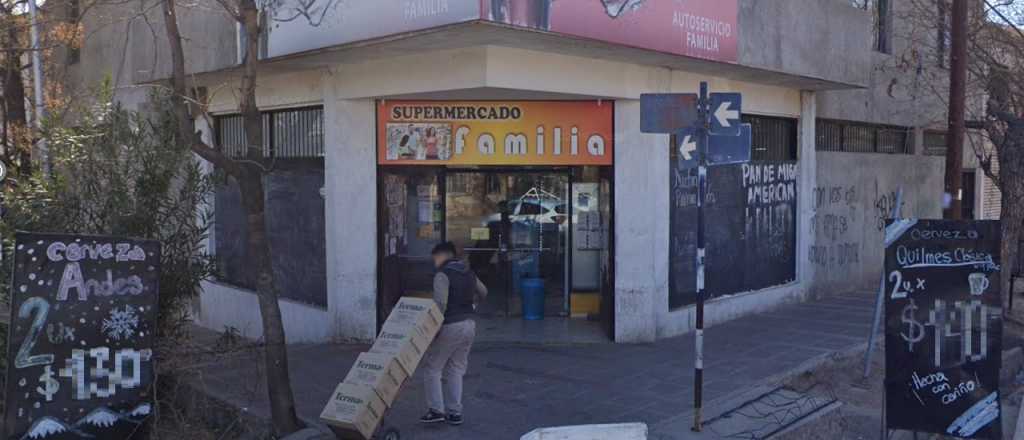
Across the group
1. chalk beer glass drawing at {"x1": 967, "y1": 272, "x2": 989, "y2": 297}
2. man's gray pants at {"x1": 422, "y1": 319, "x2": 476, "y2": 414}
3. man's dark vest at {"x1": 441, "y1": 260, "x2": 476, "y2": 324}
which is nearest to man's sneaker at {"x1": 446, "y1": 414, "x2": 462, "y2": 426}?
man's gray pants at {"x1": 422, "y1": 319, "x2": 476, "y2": 414}

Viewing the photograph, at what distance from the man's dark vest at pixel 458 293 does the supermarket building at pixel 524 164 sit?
2450 millimetres

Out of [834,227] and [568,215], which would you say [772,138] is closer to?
[834,227]

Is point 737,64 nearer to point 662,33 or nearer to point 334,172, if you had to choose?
point 662,33

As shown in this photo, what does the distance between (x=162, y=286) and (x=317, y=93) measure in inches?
159

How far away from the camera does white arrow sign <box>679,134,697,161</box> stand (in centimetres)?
688

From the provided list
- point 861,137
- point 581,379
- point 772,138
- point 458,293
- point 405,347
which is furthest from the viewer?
point 861,137

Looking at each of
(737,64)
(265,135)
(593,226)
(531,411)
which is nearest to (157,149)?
(531,411)

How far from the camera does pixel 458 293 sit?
705 centimetres

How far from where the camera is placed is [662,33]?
359 inches

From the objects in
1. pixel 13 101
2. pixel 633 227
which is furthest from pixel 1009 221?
pixel 13 101

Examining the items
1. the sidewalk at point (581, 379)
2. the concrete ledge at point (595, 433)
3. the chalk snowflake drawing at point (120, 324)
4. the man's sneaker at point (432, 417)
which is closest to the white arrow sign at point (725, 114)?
the sidewalk at point (581, 379)

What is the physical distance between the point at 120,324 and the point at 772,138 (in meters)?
9.74

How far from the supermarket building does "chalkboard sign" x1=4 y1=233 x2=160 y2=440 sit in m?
3.19

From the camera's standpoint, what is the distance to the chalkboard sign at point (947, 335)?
7102 mm
